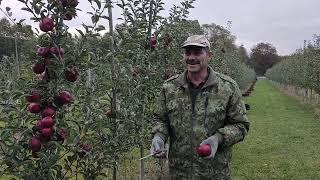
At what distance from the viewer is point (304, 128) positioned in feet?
54.6

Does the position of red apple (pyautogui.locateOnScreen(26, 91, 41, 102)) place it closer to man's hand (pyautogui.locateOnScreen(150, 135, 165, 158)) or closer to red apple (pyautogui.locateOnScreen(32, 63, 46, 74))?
red apple (pyautogui.locateOnScreen(32, 63, 46, 74))

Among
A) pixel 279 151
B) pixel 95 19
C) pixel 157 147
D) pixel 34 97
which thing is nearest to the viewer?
pixel 34 97

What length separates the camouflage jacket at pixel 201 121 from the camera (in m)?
3.40

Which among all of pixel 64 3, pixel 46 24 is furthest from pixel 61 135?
pixel 64 3

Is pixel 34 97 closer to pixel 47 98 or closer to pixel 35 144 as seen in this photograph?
pixel 47 98

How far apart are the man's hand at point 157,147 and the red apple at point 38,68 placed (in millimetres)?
923

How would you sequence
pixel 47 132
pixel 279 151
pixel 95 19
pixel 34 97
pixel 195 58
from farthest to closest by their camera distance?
1. pixel 279 151
2. pixel 195 58
3. pixel 95 19
4. pixel 34 97
5. pixel 47 132

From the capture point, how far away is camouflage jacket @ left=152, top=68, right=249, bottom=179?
11.1 ft

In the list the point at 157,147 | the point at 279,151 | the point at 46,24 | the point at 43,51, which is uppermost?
the point at 46,24

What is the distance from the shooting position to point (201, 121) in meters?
3.41

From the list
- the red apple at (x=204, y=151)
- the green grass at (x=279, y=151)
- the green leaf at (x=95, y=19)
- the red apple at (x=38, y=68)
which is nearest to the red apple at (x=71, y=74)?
the red apple at (x=38, y=68)

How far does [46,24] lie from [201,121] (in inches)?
51.0

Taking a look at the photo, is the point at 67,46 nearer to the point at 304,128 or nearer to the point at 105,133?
the point at 105,133

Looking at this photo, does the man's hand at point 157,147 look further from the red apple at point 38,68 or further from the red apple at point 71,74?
the red apple at point 38,68
